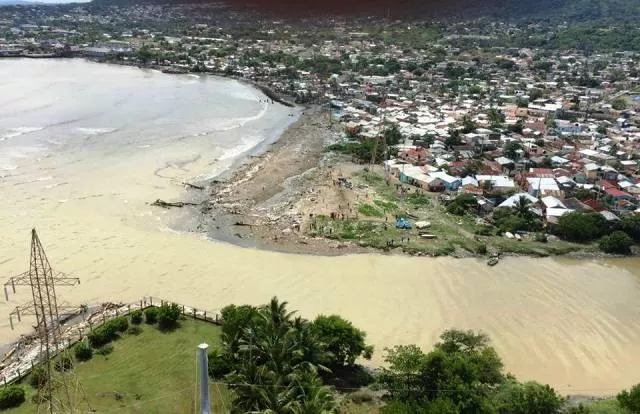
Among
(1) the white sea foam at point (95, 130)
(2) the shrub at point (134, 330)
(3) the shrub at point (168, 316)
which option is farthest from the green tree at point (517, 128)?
(2) the shrub at point (134, 330)

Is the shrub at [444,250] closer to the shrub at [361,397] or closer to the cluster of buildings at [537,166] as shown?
the cluster of buildings at [537,166]

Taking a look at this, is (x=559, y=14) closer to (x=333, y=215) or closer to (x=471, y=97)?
(x=471, y=97)

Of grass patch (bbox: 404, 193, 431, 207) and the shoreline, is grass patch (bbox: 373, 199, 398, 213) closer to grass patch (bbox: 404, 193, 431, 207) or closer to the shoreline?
grass patch (bbox: 404, 193, 431, 207)

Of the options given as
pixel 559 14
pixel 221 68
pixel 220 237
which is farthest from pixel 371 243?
pixel 559 14

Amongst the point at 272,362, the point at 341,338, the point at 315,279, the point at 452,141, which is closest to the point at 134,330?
the point at 272,362

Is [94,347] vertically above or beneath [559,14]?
beneath

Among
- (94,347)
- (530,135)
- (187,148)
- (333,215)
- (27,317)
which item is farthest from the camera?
(530,135)
